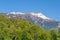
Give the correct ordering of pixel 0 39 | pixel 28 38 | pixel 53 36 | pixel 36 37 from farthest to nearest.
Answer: pixel 53 36
pixel 36 37
pixel 0 39
pixel 28 38

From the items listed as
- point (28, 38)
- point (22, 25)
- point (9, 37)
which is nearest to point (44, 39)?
point (28, 38)

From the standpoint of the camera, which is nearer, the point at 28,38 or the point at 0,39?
the point at 28,38

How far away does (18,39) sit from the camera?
12762 cm

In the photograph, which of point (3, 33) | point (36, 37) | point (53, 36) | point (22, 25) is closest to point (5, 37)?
point (3, 33)

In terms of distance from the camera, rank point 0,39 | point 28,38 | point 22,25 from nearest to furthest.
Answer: point 28,38 < point 0,39 < point 22,25

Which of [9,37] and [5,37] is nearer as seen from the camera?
[5,37]

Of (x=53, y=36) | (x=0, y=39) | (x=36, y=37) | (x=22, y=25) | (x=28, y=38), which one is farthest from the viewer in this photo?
(x=22, y=25)

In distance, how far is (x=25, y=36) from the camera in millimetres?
118062

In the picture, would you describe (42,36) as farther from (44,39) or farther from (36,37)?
(36,37)

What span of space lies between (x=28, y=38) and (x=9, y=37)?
28.2 m

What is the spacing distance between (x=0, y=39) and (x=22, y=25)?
65.1m

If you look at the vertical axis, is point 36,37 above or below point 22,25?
below

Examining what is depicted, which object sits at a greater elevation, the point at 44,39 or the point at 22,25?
the point at 22,25

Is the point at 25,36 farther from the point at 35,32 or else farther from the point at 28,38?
the point at 35,32
